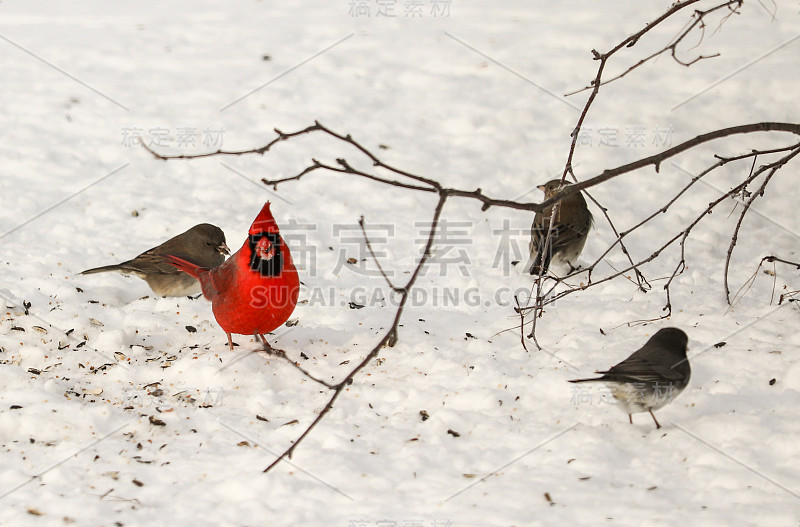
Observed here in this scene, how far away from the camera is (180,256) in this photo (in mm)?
5203

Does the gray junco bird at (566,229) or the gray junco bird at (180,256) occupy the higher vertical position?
the gray junco bird at (566,229)

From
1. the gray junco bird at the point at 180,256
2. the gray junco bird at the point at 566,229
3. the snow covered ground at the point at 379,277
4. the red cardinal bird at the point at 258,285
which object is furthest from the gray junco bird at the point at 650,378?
the gray junco bird at the point at 180,256


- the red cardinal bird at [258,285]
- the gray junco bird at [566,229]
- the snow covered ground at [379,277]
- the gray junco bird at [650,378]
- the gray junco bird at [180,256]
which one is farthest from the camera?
the gray junco bird at [566,229]

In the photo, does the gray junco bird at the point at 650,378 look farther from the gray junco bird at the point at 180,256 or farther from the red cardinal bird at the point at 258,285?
the gray junco bird at the point at 180,256

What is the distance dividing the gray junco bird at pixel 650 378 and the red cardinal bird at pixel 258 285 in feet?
5.33

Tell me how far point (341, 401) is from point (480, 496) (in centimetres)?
104

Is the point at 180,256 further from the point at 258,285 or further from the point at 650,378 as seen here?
the point at 650,378

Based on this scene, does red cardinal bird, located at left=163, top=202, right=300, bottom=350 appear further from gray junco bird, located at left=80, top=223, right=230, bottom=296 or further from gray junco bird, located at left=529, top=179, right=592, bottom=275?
gray junco bird, located at left=529, top=179, right=592, bottom=275

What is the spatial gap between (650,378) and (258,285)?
6.67ft

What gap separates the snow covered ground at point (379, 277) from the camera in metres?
3.28

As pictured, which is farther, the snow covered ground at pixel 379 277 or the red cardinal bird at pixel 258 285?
the red cardinal bird at pixel 258 285

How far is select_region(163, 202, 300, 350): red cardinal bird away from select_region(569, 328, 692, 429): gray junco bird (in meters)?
1.62

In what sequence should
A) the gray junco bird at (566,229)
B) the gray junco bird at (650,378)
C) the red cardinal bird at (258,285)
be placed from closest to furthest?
the gray junco bird at (650,378) → the red cardinal bird at (258,285) → the gray junco bird at (566,229)

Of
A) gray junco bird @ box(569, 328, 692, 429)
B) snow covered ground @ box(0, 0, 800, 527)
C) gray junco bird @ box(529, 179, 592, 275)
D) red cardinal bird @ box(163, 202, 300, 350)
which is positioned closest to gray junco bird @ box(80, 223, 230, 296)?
snow covered ground @ box(0, 0, 800, 527)
